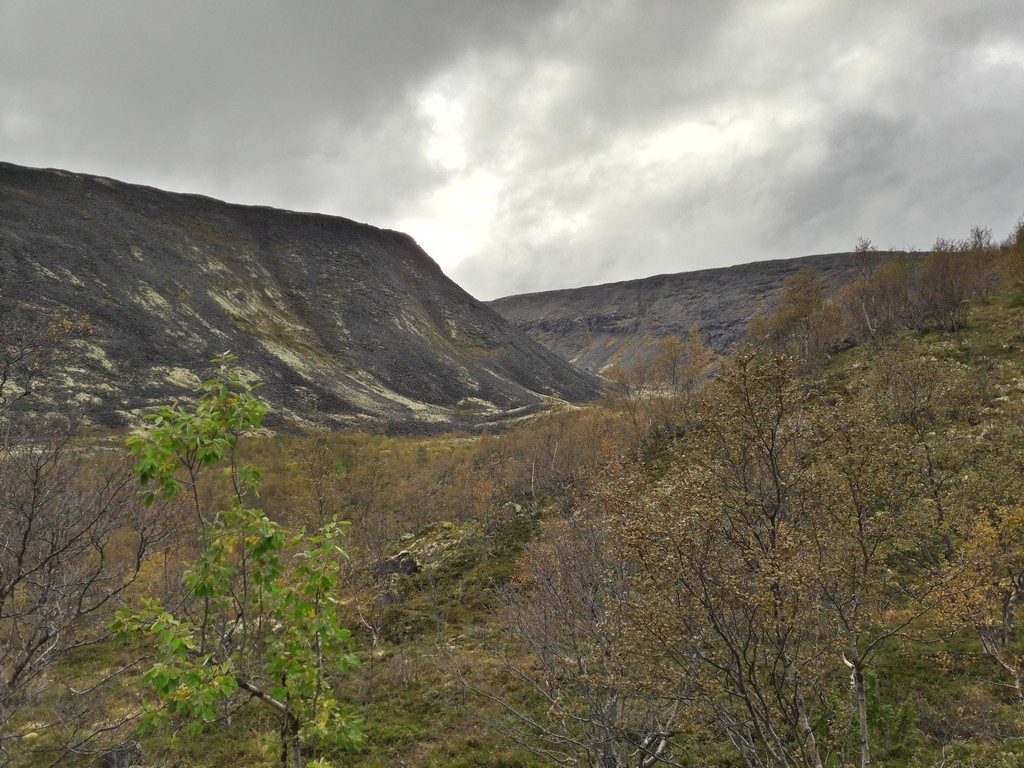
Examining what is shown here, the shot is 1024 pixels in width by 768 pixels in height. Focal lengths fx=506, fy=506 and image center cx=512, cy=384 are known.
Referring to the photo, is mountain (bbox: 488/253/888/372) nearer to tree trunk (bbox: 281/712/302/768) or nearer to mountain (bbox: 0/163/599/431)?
mountain (bbox: 0/163/599/431)

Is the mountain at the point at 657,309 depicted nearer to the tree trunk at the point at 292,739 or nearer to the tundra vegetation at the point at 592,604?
the tundra vegetation at the point at 592,604

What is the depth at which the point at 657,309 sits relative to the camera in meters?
144

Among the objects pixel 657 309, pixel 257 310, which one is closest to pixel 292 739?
pixel 257 310

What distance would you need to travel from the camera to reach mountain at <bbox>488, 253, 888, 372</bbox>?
407 ft

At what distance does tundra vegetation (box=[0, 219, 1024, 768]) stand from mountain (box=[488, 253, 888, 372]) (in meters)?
100

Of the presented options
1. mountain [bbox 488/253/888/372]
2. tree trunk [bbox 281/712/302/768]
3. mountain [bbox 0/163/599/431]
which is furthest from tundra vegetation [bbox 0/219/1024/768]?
mountain [bbox 488/253/888/372]

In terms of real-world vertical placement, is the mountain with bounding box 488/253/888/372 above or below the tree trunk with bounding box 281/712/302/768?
above

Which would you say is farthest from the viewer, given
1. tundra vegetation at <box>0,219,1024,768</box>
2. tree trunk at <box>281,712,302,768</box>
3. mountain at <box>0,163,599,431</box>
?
mountain at <box>0,163,599,431</box>

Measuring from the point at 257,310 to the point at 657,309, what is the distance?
107m

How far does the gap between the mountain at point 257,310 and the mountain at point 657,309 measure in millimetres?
44276

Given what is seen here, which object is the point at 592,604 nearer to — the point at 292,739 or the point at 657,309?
the point at 292,739

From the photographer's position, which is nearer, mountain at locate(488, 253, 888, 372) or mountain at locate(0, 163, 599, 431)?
mountain at locate(0, 163, 599, 431)

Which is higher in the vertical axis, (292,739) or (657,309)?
(657,309)

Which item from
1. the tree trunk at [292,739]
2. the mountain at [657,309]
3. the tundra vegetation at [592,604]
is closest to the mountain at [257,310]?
the tundra vegetation at [592,604]
